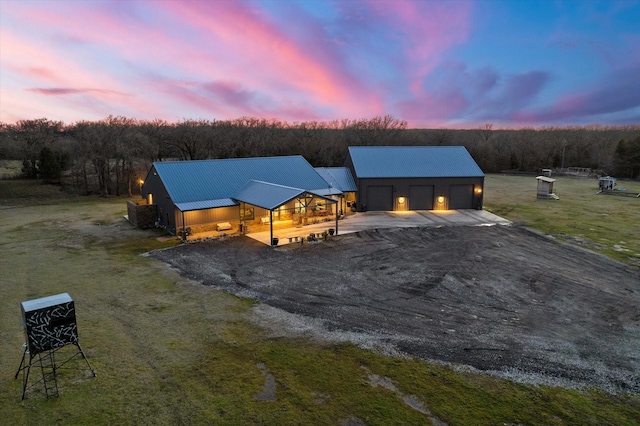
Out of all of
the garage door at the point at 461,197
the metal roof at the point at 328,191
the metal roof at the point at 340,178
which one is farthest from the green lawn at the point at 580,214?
the metal roof at the point at 328,191

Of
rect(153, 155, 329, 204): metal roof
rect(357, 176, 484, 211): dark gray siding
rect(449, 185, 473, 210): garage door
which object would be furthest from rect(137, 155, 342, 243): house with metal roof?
rect(449, 185, 473, 210): garage door

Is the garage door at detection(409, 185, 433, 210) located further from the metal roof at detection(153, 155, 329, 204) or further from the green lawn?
the metal roof at detection(153, 155, 329, 204)

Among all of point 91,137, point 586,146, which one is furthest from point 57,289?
point 586,146

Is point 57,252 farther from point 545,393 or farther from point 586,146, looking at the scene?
point 586,146

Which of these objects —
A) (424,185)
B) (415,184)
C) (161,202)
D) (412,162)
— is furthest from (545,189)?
(161,202)

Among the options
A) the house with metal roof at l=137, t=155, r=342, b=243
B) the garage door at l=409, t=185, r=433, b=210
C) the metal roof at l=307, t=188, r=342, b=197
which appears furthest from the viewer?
the garage door at l=409, t=185, r=433, b=210
